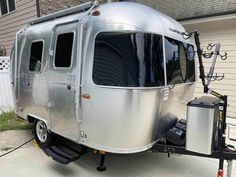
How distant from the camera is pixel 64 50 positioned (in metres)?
4.29

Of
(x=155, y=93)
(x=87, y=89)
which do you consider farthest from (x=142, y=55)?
(x=87, y=89)

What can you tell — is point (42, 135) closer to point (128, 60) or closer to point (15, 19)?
point (128, 60)

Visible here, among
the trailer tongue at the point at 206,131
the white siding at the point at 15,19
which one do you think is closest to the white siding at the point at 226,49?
the trailer tongue at the point at 206,131

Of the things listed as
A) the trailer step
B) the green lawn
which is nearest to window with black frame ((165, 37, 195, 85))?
the trailer step

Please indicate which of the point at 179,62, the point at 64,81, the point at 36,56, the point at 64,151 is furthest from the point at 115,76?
the point at 36,56

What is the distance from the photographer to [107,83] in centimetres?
355

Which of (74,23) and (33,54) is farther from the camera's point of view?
(33,54)

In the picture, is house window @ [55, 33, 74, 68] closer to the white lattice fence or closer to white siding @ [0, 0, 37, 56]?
the white lattice fence

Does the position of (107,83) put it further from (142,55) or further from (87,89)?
(142,55)

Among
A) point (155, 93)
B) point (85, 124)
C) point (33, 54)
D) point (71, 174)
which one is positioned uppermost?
point (33, 54)

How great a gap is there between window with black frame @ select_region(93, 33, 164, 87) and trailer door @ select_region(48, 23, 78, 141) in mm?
550

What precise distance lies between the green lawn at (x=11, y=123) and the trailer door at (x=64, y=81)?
267 centimetres

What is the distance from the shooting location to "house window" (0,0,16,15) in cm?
1050

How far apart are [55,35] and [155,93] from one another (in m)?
2.13
